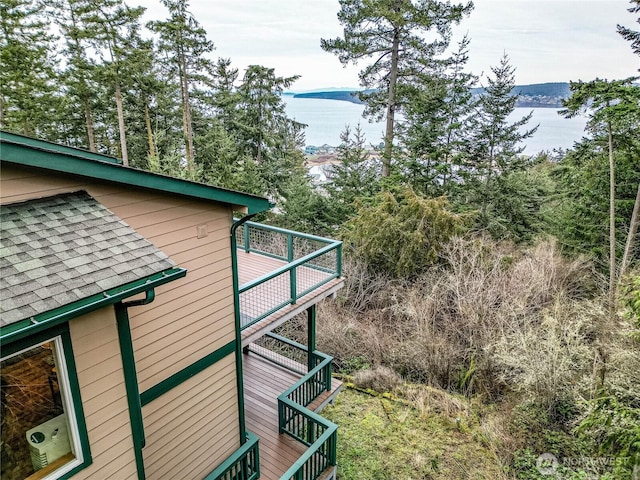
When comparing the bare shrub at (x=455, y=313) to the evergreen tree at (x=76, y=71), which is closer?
the bare shrub at (x=455, y=313)

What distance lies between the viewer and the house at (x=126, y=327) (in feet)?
9.77

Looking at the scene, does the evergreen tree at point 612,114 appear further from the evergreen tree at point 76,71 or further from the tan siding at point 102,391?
the evergreen tree at point 76,71

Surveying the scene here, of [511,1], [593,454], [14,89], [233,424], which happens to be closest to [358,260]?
[593,454]

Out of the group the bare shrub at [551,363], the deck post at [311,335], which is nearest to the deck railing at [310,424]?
the deck post at [311,335]

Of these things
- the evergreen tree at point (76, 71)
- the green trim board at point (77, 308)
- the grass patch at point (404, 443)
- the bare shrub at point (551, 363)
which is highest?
the evergreen tree at point (76, 71)

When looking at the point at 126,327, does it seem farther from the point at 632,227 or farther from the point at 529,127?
the point at 529,127

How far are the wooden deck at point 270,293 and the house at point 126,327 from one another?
0.04 meters

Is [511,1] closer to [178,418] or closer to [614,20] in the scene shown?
[614,20]

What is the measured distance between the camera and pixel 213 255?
5.47 m

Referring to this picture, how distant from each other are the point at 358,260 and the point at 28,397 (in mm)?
14098

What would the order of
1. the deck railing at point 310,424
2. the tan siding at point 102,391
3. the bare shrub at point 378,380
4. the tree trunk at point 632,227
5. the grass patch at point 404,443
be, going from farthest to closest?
the tree trunk at point 632,227, the bare shrub at point 378,380, the grass patch at point 404,443, the deck railing at point 310,424, the tan siding at point 102,391

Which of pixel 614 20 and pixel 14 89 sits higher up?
pixel 614 20

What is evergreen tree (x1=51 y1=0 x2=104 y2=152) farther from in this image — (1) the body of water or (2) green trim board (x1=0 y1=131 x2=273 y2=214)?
(2) green trim board (x1=0 y1=131 x2=273 y2=214)

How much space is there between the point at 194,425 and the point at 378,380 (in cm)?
783
